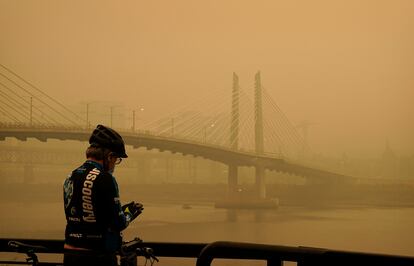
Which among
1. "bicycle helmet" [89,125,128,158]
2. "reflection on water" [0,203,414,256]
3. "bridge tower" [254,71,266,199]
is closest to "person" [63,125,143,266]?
"bicycle helmet" [89,125,128,158]

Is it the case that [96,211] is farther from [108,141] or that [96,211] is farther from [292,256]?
[292,256]

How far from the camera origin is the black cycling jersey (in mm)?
1676

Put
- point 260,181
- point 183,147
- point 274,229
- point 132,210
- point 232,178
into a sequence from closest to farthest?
point 132,210, point 274,229, point 183,147, point 260,181, point 232,178

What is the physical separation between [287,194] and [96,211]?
30.6 metres

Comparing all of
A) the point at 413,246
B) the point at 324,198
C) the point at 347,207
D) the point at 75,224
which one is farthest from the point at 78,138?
the point at 75,224

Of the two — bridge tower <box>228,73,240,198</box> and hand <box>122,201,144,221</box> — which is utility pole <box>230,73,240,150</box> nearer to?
bridge tower <box>228,73,240,198</box>

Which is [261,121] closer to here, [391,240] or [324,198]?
[324,198]

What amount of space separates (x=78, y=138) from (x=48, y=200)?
60.7ft

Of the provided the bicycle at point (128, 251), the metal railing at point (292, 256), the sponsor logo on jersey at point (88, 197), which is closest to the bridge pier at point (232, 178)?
the bicycle at point (128, 251)

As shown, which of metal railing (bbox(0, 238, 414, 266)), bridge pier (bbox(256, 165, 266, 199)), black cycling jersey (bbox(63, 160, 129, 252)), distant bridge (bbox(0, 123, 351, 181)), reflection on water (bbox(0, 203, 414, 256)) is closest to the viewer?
metal railing (bbox(0, 238, 414, 266))

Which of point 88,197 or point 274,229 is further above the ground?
point 88,197

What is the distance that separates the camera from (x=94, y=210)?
1.69m

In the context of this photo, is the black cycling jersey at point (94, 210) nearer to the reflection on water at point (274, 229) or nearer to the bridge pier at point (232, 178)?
the reflection on water at point (274, 229)

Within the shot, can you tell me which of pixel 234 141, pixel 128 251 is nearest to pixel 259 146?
pixel 234 141
